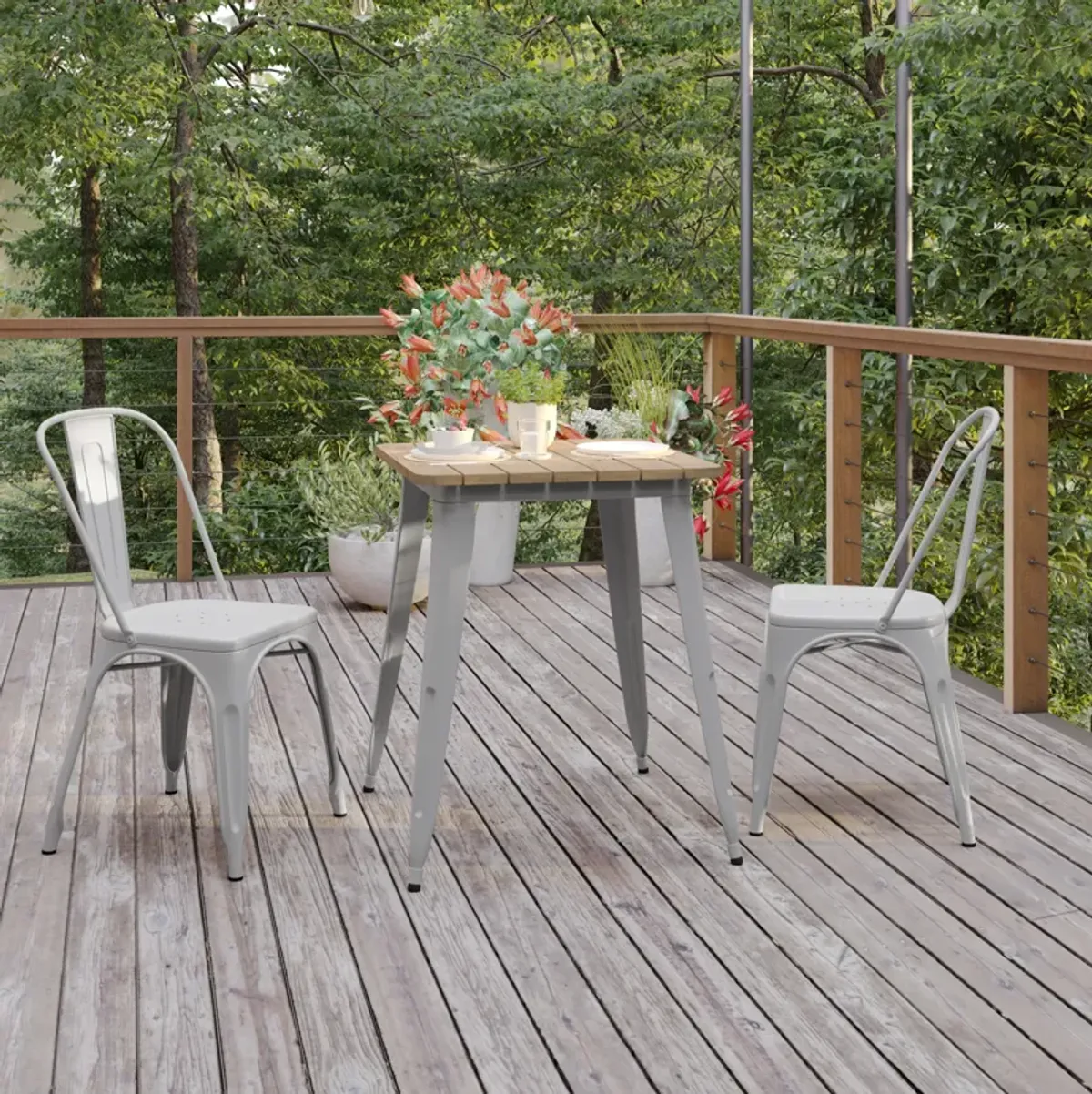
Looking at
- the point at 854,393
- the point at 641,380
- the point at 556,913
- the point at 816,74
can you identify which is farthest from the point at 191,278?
the point at 556,913

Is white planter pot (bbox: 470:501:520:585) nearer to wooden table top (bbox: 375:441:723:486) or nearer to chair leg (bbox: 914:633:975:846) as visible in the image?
wooden table top (bbox: 375:441:723:486)

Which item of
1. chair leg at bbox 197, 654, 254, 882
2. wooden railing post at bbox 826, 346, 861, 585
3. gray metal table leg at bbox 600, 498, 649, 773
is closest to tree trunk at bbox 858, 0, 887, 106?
wooden railing post at bbox 826, 346, 861, 585

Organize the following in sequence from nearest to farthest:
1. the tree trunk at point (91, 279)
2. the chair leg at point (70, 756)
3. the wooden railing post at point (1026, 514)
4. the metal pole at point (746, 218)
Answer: the chair leg at point (70, 756), the wooden railing post at point (1026, 514), the metal pole at point (746, 218), the tree trunk at point (91, 279)

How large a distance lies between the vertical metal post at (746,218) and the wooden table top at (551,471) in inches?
117

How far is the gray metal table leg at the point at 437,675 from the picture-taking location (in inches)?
120

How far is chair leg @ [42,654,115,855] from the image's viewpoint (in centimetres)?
315

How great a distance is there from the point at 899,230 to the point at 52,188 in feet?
28.1

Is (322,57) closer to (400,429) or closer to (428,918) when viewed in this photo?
(400,429)

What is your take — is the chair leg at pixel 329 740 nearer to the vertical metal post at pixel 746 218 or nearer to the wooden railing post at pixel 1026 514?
the wooden railing post at pixel 1026 514

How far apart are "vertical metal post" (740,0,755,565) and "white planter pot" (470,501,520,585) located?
939 mm

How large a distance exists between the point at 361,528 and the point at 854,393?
1.78 metres

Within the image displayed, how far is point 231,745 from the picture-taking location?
305 centimetres

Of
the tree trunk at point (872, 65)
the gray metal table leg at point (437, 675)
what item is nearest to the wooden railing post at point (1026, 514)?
the gray metal table leg at point (437, 675)

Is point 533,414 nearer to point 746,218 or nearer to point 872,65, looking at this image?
point 746,218
